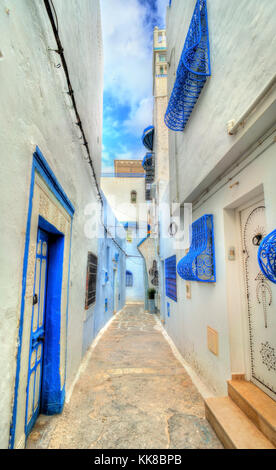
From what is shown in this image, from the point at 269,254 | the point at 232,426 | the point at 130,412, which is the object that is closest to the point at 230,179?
the point at 269,254

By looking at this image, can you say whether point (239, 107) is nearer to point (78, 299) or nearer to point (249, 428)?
point (249, 428)

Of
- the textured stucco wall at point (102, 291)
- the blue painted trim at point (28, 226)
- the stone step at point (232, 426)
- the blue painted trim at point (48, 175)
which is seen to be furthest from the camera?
the textured stucco wall at point (102, 291)

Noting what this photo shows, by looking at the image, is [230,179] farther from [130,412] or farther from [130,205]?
[130,205]

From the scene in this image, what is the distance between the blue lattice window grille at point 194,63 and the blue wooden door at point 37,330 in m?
3.12

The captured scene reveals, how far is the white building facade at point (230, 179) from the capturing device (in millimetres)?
2180

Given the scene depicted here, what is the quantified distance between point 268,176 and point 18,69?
2.21 metres

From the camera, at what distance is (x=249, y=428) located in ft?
6.95

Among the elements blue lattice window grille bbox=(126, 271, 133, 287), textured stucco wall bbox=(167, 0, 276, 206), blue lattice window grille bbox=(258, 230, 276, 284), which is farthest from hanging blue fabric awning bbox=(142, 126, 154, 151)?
blue lattice window grille bbox=(258, 230, 276, 284)

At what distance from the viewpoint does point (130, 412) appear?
2771 millimetres

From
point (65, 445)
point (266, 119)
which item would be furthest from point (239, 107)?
point (65, 445)

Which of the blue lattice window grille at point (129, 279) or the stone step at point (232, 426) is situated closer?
the stone step at point (232, 426)

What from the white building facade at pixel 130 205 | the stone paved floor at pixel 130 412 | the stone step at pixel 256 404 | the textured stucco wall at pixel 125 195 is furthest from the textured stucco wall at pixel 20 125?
the textured stucco wall at pixel 125 195

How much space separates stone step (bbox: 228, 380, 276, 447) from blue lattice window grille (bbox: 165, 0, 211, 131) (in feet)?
13.0

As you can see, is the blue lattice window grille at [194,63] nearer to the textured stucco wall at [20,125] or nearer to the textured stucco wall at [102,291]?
the textured stucco wall at [20,125]
